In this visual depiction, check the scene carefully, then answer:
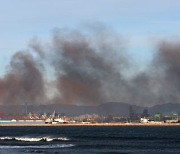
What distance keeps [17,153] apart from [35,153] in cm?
419

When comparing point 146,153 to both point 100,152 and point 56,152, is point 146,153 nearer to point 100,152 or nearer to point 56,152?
point 100,152

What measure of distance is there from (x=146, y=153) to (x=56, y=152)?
20444 mm

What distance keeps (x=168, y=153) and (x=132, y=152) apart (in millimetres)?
9211

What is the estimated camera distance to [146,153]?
111438 mm

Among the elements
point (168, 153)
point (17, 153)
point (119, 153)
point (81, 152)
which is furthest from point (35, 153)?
point (168, 153)

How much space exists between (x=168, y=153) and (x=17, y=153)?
3356 cm

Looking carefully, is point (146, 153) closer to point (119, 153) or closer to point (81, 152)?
point (119, 153)

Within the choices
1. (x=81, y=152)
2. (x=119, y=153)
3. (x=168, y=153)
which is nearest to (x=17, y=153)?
(x=81, y=152)

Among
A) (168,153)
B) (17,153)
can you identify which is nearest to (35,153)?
(17,153)

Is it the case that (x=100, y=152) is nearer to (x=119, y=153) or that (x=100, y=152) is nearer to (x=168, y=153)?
(x=119, y=153)

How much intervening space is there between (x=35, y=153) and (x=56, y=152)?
5894 mm

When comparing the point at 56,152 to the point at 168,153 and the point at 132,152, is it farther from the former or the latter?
the point at 168,153

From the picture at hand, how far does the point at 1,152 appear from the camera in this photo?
114 metres

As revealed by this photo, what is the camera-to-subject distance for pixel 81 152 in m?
115
